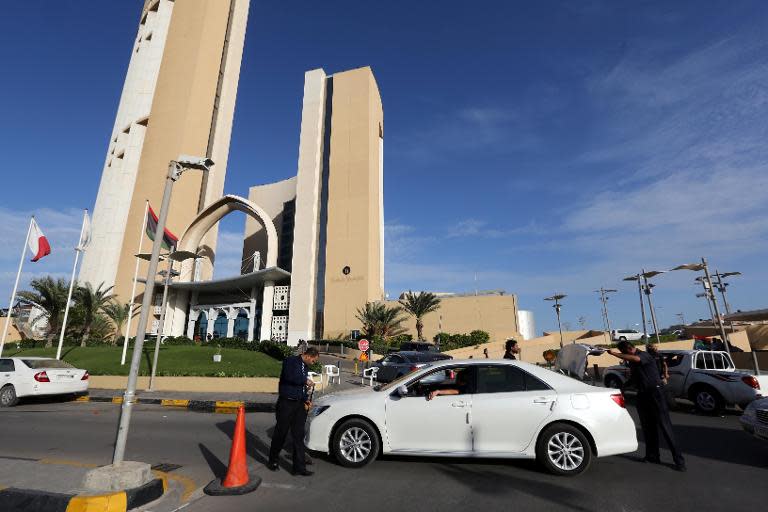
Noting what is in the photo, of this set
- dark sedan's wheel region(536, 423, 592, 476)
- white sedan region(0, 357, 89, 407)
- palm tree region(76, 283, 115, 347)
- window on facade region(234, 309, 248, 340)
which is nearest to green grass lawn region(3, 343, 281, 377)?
white sedan region(0, 357, 89, 407)

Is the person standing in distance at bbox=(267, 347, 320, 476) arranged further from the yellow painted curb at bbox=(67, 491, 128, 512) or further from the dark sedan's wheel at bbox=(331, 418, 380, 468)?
the yellow painted curb at bbox=(67, 491, 128, 512)

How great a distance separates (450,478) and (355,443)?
136 centimetres

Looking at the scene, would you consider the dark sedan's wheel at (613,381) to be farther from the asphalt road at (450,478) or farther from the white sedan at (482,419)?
the white sedan at (482,419)

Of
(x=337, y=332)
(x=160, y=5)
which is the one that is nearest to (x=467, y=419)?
(x=337, y=332)

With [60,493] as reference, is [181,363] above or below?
above

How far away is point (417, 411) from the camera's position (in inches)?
214

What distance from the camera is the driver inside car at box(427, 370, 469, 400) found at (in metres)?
5.45

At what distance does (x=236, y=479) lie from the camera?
4.73m

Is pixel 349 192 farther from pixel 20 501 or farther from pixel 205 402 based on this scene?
pixel 20 501

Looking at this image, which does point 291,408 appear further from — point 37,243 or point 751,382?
point 37,243

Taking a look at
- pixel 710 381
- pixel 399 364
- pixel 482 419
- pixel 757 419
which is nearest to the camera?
pixel 482 419

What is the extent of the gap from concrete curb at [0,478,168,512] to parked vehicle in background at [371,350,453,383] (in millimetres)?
11685

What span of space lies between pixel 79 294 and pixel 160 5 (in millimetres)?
49139

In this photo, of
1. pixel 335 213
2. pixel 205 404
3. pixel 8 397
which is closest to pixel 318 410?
pixel 205 404
